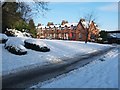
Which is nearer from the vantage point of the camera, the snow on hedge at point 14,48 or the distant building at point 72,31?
the snow on hedge at point 14,48

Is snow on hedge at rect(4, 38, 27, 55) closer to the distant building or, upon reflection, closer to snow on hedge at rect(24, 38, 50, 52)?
snow on hedge at rect(24, 38, 50, 52)

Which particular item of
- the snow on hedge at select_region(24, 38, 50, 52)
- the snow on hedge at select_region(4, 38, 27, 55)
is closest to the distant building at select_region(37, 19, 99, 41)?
the snow on hedge at select_region(24, 38, 50, 52)

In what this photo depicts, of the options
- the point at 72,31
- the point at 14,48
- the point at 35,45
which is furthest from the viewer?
the point at 72,31

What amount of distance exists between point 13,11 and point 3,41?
361 cm

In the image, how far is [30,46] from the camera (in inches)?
1152

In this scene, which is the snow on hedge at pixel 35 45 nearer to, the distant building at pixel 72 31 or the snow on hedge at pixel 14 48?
the snow on hedge at pixel 14 48

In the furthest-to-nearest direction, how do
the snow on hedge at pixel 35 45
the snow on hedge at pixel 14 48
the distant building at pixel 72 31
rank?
the distant building at pixel 72 31 → the snow on hedge at pixel 35 45 → the snow on hedge at pixel 14 48

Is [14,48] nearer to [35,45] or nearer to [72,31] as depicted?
[35,45]

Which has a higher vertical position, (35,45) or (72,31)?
(72,31)

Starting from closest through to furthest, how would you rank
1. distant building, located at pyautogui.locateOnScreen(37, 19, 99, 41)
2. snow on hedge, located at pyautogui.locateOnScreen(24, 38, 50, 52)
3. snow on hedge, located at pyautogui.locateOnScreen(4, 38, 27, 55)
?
snow on hedge, located at pyautogui.locateOnScreen(4, 38, 27, 55) → snow on hedge, located at pyautogui.locateOnScreen(24, 38, 50, 52) → distant building, located at pyautogui.locateOnScreen(37, 19, 99, 41)

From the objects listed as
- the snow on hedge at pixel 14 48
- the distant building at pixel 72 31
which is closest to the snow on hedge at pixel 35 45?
the snow on hedge at pixel 14 48

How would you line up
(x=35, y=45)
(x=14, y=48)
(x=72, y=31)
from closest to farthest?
(x=14, y=48)
(x=35, y=45)
(x=72, y=31)

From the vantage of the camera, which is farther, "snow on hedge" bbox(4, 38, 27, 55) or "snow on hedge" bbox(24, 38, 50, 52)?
"snow on hedge" bbox(24, 38, 50, 52)

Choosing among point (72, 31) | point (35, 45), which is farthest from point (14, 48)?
point (72, 31)
